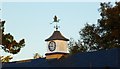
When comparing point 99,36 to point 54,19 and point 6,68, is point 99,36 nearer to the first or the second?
point 54,19

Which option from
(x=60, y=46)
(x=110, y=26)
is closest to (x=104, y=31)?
(x=110, y=26)

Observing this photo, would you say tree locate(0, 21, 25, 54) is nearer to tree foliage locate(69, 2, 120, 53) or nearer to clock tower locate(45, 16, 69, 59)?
tree foliage locate(69, 2, 120, 53)

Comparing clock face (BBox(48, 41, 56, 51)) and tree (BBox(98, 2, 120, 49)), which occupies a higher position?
tree (BBox(98, 2, 120, 49))

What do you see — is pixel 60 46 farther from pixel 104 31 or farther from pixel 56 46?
pixel 104 31

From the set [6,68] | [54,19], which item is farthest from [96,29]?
[6,68]

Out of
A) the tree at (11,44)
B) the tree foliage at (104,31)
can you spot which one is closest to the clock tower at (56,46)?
the tree foliage at (104,31)

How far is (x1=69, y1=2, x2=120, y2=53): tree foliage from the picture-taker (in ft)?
89.8

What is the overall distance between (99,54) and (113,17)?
1419 centimetres

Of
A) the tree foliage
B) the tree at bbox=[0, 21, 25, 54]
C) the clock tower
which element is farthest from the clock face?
the tree at bbox=[0, 21, 25, 54]

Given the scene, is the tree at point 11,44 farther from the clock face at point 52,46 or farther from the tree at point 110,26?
the clock face at point 52,46

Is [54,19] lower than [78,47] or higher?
higher

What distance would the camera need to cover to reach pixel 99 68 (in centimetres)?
1325

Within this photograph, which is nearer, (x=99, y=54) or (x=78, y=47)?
(x=99, y=54)

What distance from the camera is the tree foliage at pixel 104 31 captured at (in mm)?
27359
